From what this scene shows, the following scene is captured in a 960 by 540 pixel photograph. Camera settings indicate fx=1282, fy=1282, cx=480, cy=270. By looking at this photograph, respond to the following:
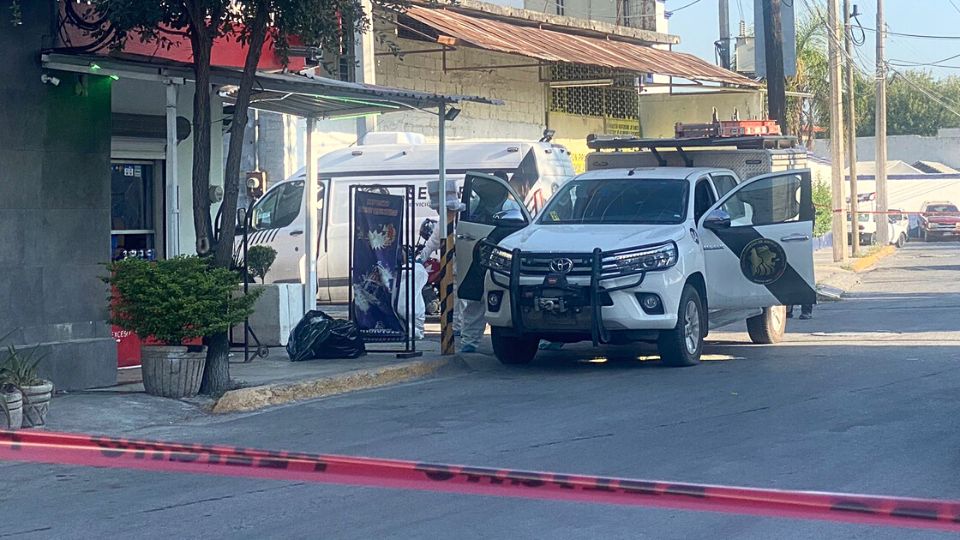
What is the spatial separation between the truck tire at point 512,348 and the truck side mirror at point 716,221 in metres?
2.17

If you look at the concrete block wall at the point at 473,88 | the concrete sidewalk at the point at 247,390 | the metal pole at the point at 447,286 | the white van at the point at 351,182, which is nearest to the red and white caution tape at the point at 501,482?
the concrete sidewalk at the point at 247,390

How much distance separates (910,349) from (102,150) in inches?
345

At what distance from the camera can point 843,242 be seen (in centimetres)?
3481

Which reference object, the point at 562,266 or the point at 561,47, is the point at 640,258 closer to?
the point at 562,266

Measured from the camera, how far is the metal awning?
432 inches

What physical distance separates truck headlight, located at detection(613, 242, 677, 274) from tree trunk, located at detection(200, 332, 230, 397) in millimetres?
3789

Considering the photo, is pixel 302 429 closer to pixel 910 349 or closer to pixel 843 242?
pixel 910 349

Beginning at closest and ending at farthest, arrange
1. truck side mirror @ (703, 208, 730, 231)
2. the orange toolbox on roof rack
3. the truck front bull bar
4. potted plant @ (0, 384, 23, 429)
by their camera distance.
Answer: potted plant @ (0, 384, 23, 429) → the truck front bull bar → truck side mirror @ (703, 208, 730, 231) → the orange toolbox on roof rack

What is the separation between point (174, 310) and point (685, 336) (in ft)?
16.6

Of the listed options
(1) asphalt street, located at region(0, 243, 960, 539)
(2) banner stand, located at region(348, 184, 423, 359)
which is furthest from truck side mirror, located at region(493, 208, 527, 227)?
(1) asphalt street, located at region(0, 243, 960, 539)

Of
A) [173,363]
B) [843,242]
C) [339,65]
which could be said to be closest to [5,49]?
[173,363]

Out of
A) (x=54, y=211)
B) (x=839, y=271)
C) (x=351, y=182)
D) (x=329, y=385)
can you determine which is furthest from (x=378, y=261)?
(x=839, y=271)

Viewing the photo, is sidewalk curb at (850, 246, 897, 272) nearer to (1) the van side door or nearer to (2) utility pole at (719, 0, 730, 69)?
(2) utility pole at (719, 0, 730, 69)

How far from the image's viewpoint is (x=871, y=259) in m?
37.1
